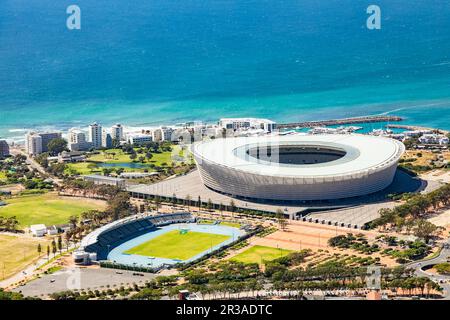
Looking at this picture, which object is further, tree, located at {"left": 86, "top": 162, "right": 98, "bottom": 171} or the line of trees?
tree, located at {"left": 86, "top": 162, "right": 98, "bottom": 171}

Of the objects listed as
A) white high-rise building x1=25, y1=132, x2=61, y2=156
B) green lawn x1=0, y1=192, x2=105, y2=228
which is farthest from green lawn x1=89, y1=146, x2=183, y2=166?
green lawn x1=0, y1=192, x2=105, y2=228

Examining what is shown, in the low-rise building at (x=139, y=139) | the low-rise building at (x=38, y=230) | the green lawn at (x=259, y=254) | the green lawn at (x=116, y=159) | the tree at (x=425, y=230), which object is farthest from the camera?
the low-rise building at (x=139, y=139)

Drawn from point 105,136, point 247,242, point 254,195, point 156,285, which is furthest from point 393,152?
point 105,136

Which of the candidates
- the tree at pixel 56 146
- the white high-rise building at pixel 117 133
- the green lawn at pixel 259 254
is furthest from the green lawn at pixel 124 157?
the green lawn at pixel 259 254

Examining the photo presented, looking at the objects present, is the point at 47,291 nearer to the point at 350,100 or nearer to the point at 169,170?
the point at 169,170

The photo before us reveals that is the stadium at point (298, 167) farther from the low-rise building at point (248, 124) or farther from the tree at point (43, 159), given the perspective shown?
the low-rise building at point (248, 124)

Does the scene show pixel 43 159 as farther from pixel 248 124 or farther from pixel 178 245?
pixel 178 245

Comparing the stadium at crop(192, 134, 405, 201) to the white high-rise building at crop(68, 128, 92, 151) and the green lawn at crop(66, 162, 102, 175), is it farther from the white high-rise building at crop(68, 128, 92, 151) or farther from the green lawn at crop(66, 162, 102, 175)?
the white high-rise building at crop(68, 128, 92, 151)
